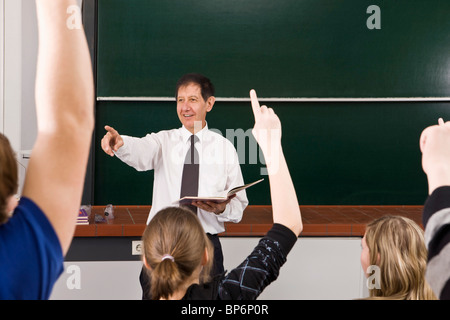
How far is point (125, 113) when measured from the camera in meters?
4.02

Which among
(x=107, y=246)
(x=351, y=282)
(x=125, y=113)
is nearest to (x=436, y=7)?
(x=351, y=282)

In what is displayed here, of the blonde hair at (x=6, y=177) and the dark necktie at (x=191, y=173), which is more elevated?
the blonde hair at (x=6, y=177)

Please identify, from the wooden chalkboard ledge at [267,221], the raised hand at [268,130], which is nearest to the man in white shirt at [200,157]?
the wooden chalkboard ledge at [267,221]

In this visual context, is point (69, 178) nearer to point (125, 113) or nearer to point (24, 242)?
point (24, 242)

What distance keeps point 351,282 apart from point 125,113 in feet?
7.04

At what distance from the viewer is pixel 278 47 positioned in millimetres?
4105

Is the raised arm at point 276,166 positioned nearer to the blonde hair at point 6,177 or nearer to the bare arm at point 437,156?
the bare arm at point 437,156

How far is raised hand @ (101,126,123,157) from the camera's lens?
7.94ft

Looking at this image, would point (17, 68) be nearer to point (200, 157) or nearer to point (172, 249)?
point (200, 157)

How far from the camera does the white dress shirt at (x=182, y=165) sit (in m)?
2.77

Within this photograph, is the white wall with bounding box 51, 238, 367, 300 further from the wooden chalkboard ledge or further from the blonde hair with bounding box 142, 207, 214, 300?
the blonde hair with bounding box 142, 207, 214, 300

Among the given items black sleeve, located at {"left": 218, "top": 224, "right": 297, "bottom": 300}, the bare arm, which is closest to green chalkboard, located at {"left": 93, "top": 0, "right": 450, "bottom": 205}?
black sleeve, located at {"left": 218, "top": 224, "right": 297, "bottom": 300}

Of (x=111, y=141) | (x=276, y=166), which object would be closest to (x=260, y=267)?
(x=276, y=166)

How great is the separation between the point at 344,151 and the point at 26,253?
388 cm
